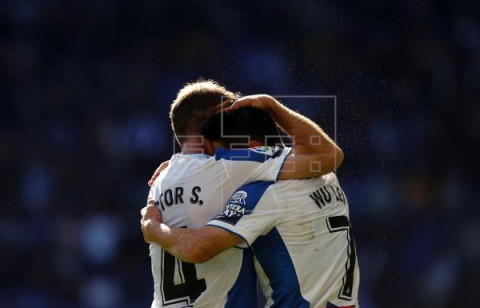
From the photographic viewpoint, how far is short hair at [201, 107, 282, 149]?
329 centimetres

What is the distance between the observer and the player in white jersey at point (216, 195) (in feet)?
10.5

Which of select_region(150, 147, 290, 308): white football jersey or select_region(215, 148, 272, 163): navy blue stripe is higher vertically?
select_region(215, 148, 272, 163): navy blue stripe

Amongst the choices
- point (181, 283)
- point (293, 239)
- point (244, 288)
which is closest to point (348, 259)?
point (293, 239)

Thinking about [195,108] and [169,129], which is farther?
[169,129]

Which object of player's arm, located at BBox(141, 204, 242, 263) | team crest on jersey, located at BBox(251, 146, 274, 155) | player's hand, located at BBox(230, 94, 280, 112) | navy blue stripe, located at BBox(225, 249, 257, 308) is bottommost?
navy blue stripe, located at BBox(225, 249, 257, 308)

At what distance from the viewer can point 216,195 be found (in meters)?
3.22

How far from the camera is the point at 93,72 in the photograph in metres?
6.35

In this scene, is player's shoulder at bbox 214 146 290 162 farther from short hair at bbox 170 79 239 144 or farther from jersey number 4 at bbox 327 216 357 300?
jersey number 4 at bbox 327 216 357 300

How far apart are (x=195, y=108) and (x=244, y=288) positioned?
2.17ft

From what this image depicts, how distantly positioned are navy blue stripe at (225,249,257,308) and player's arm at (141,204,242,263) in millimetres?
175

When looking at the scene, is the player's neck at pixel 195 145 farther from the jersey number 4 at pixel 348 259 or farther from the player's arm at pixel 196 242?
the jersey number 4 at pixel 348 259

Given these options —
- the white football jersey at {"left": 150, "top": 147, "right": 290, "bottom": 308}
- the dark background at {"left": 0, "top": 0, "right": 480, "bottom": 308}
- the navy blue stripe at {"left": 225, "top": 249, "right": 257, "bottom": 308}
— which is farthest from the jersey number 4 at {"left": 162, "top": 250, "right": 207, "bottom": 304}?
the dark background at {"left": 0, "top": 0, "right": 480, "bottom": 308}

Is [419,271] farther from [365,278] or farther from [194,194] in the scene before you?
[194,194]

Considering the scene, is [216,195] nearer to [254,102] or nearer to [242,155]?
[242,155]
